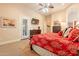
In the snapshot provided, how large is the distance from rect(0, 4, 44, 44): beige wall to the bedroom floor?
9cm

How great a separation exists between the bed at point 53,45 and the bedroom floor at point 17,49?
96 millimetres

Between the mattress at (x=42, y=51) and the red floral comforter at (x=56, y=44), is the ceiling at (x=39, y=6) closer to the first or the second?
the red floral comforter at (x=56, y=44)

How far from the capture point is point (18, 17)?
2.53 meters

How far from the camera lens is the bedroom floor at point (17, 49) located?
248 centimetres

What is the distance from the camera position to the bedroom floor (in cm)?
248

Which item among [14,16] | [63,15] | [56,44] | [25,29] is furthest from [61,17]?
[14,16]

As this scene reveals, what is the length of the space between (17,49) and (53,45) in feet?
2.02

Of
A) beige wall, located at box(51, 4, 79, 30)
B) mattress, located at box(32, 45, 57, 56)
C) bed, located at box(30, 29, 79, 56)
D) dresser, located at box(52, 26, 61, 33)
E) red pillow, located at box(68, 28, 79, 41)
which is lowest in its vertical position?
mattress, located at box(32, 45, 57, 56)

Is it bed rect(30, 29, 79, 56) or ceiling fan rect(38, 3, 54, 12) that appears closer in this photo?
bed rect(30, 29, 79, 56)

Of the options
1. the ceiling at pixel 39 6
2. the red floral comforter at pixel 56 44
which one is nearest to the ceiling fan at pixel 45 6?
the ceiling at pixel 39 6

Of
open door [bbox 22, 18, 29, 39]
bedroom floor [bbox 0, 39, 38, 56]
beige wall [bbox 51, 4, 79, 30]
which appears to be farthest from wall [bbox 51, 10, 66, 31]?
bedroom floor [bbox 0, 39, 38, 56]

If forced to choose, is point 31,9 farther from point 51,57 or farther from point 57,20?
point 51,57

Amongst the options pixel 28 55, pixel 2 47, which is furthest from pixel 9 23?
pixel 28 55

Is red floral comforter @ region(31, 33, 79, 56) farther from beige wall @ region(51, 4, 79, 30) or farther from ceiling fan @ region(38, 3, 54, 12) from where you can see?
ceiling fan @ region(38, 3, 54, 12)
